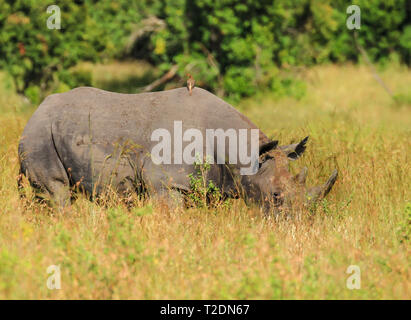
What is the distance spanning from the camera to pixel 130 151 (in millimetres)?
5352

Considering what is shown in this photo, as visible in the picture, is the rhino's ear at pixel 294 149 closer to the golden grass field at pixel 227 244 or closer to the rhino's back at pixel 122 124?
the rhino's back at pixel 122 124

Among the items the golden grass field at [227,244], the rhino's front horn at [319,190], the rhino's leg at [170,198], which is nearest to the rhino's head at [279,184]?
the rhino's front horn at [319,190]

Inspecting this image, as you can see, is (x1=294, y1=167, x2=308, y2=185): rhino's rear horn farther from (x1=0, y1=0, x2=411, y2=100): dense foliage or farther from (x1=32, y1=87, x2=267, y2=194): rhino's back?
(x1=0, y1=0, x2=411, y2=100): dense foliage

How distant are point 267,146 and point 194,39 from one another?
30.1ft

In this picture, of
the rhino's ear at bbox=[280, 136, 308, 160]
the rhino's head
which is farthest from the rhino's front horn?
the rhino's ear at bbox=[280, 136, 308, 160]

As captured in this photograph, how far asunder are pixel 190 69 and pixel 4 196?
8522 millimetres

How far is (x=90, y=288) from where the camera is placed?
12.5 ft

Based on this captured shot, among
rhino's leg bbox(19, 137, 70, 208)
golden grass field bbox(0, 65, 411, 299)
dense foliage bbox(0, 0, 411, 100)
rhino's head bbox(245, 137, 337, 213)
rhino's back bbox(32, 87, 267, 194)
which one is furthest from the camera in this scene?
dense foliage bbox(0, 0, 411, 100)

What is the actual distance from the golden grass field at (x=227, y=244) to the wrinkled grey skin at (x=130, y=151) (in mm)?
220

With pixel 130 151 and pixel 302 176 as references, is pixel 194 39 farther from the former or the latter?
pixel 302 176

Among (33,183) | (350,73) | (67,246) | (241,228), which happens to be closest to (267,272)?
(241,228)

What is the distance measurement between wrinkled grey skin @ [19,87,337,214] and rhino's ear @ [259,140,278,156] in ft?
0.03

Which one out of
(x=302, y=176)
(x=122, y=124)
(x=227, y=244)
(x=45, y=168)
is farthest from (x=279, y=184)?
(x=45, y=168)

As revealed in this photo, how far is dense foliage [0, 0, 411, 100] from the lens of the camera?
41.6ft
